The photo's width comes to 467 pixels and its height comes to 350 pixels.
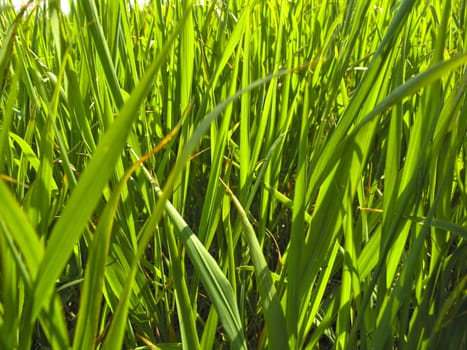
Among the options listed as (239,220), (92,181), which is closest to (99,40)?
(239,220)

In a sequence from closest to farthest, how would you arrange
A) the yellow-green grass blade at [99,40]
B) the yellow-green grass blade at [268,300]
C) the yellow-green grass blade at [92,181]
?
the yellow-green grass blade at [92,181] → the yellow-green grass blade at [268,300] → the yellow-green grass blade at [99,40]

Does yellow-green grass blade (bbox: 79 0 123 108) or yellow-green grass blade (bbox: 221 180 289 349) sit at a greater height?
yellow-green grass blade (bbox: 79 0 123 108)

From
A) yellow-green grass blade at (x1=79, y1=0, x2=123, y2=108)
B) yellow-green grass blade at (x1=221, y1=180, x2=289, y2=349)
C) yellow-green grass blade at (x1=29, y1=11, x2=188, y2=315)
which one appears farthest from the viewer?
yellow-green grass blade at (x1=79, y1=0, x2=123, y2=108)

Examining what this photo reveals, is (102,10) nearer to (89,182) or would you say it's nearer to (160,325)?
(160,325)

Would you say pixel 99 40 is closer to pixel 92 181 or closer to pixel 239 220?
pixel 239 220

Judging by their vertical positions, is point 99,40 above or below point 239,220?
above

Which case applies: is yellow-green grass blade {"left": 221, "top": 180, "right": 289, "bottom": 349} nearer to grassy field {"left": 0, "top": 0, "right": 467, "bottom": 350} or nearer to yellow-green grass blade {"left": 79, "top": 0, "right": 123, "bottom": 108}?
A: grassy field {"left": 0, "top": 0, "right": 467, "bottom": 350}

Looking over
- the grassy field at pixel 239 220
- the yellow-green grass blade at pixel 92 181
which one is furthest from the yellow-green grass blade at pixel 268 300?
the yellow-green grass blade at pixel 92 181

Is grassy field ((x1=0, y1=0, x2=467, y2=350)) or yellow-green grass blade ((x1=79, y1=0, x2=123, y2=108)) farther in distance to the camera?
yellow-green grass blade ((x1=79, y1=0, x2=123, y2=108))

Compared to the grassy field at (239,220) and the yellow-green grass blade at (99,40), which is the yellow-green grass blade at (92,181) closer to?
the grassy field at (239,220)

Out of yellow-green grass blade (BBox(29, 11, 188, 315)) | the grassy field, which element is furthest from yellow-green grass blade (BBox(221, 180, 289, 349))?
yellow-green grass blade (BBox(29, 11, 188, 315))

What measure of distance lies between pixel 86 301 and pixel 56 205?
31cm

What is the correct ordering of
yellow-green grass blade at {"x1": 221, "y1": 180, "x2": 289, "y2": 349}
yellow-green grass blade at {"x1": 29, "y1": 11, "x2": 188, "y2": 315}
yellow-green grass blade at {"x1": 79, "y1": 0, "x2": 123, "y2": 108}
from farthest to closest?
1. yellow-green grass blade at {"x1": 79, "y1": 0, "x2": 123, "y2": 108}
2. yellow-green grass blade at {"x1": 221, "y1": 180, "x2": 289, "y2": 349}
3. yellow-green grass blade at {"x1": 29, "y1": 11, "x2": 188, "y2": 315}

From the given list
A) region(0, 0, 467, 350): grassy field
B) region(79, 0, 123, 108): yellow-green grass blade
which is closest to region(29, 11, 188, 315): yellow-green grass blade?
region(0, 0, 467, 350): grassy field
